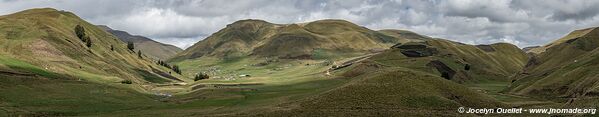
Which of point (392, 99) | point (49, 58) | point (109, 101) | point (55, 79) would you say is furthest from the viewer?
point (49, 58)

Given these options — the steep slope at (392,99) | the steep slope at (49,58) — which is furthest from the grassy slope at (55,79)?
the steep slope at (392,99)

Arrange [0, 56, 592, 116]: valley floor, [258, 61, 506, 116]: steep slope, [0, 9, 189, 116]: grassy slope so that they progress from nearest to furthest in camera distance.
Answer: [258, 61, 506, 116]: steep slope
[0, 56, 592, 116]: valley floor
[0, 9, 189, 116]: grassy slope

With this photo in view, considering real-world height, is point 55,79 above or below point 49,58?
below

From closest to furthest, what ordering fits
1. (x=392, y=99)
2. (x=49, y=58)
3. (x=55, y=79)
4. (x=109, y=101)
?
(x=392, y=99) < (x=109, y=101) < (x=55, y=79) < (x=49, y=58)

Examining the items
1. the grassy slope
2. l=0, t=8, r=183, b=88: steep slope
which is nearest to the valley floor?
the grassy slope

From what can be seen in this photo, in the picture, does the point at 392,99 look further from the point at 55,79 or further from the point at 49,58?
the point at 49,58

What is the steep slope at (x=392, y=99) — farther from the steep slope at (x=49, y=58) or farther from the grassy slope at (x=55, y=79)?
the steep slope at (x=49, y=58)

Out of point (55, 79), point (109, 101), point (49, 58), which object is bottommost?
point (109, 101)

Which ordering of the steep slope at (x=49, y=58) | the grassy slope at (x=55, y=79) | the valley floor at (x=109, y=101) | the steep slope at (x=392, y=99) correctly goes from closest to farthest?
the steep slope at (x=392, y=99) < the valley floor at (x=109, y=101) < the grassy slope at (x=55, y=79) < the steep slope at (x=49, y=58)

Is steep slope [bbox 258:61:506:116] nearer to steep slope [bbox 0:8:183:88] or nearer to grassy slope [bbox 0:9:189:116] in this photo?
grassy slope [bbox 0:9:189:116]

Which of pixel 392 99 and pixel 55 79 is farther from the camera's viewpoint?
pixel 55 79

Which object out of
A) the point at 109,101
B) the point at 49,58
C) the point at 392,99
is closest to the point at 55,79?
the point at 109,101

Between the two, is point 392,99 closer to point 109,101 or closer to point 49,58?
point 109,101

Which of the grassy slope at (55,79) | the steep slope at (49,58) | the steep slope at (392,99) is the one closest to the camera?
the steep slope at (392,99)
